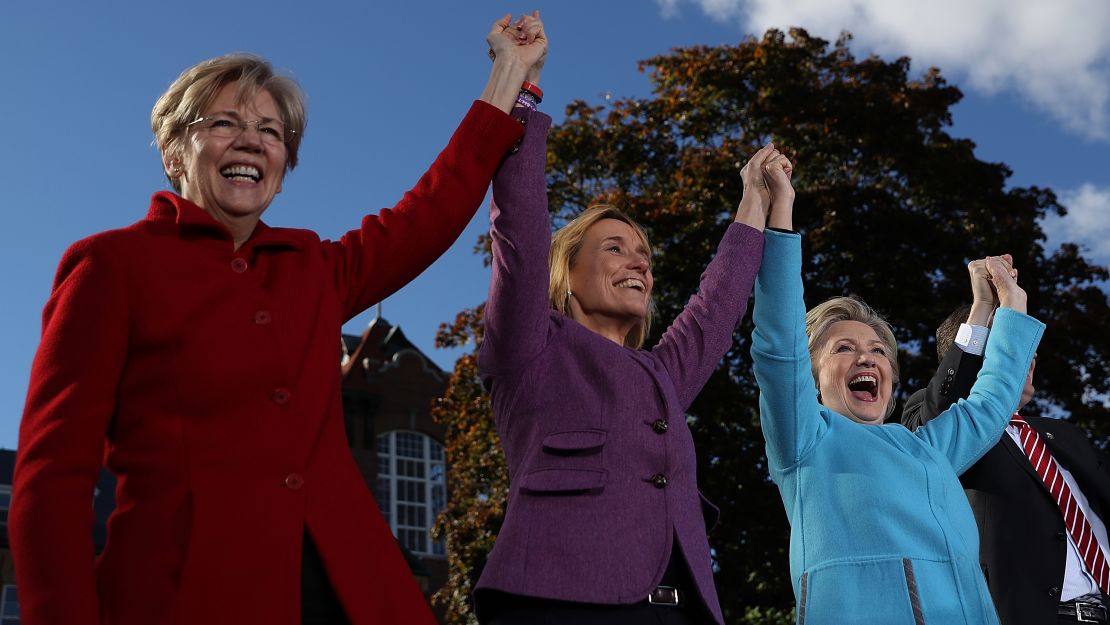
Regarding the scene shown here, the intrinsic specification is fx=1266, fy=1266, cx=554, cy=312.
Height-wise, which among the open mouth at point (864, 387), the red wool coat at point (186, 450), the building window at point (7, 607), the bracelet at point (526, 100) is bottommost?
the red wool coat at point (186, 450)

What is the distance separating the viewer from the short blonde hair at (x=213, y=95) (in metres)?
2.87

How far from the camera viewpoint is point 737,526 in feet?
46.3

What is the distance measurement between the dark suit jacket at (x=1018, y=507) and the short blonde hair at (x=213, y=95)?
338 cm

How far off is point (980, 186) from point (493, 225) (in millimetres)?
14608

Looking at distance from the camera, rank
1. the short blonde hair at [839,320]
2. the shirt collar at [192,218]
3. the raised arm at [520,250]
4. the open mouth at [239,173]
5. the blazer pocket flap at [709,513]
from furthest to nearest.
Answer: the short blonde hair at [839,320], the blazer pocket flap at [709,513], the raised arm at [520,250], the open mouth at [239,173], the shirt collar at [192,218]

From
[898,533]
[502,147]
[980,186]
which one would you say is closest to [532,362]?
[502,147]

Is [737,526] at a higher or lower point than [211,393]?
higher

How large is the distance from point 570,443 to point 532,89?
94 centimetres

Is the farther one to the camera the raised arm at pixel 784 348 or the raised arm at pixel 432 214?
the raised arm at pixel 784 348

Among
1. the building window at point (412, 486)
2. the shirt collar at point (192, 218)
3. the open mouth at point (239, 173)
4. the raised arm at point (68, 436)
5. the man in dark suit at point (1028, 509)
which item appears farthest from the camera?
the building window at point (412, 486)

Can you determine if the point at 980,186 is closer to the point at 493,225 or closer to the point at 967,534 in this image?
the point at 967,534

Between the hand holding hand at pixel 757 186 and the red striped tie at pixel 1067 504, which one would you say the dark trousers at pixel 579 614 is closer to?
the hand holding hand at pixel 757 186

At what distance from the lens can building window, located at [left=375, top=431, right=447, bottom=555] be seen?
103ft

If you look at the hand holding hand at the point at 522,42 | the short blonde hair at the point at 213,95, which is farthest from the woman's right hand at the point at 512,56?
the short blonde hair at the point at 213,95
